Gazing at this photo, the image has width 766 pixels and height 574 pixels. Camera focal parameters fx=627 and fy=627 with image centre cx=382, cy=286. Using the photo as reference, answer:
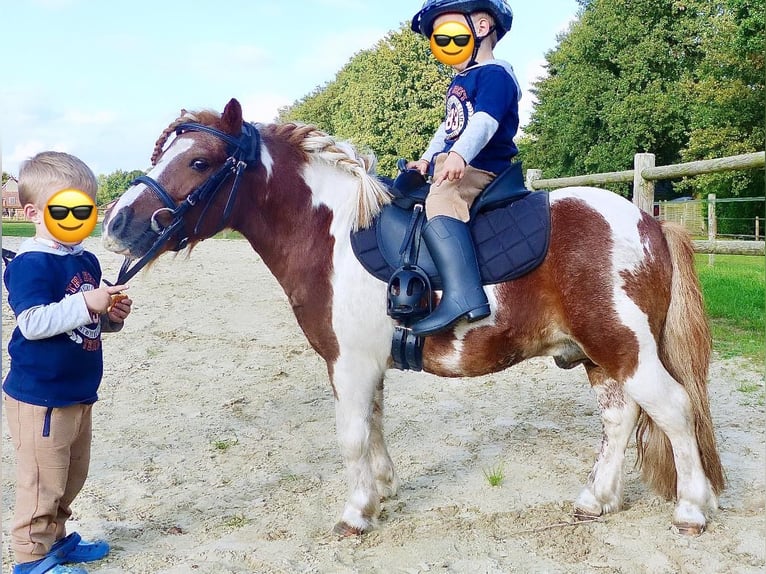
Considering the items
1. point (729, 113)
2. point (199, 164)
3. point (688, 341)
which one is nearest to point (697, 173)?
point (688, 341)

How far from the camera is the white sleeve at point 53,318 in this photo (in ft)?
7.75

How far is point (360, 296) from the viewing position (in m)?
2.91

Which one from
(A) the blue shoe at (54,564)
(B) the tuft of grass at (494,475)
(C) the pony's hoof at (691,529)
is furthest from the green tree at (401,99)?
(A) the blue shoe at (54,564)

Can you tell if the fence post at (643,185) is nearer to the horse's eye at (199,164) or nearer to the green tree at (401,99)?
the horse's eye at (199,164)

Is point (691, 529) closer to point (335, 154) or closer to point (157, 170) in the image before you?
point (335, 154)

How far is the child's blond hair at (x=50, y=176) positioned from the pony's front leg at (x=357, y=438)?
4.46 feet

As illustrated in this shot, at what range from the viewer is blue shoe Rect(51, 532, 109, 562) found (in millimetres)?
2783

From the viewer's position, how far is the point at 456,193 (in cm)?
283

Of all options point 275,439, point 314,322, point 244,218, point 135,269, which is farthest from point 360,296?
point 275,439

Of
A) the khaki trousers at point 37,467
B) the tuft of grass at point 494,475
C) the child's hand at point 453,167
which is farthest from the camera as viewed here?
the tuft of grass at point 494,475

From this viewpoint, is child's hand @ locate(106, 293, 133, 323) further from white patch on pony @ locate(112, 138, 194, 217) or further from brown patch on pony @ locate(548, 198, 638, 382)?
brown patch on pony @ locate(548, 198, 638, 382)

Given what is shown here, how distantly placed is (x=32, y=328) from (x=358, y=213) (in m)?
1.45

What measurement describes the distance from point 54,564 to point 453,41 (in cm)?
282

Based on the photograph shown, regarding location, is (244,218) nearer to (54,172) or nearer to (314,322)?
(314,322)
